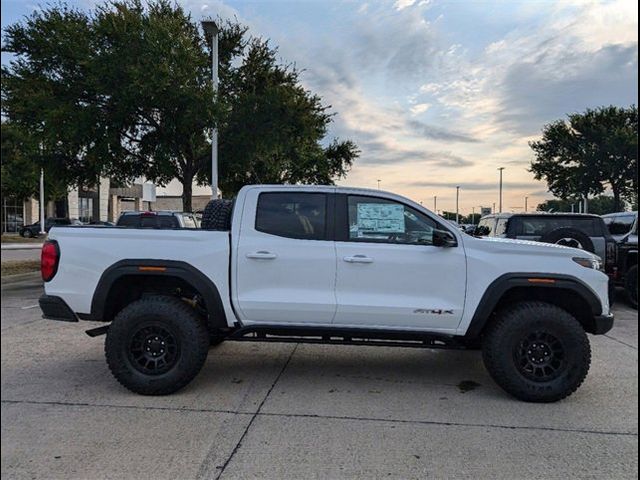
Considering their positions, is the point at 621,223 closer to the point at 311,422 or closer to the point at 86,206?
the point at 311,422

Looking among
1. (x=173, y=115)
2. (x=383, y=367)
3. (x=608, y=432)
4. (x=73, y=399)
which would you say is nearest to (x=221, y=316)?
(x=73, y=399)

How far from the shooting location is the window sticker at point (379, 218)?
4723 millimetres

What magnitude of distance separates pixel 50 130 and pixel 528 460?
45.5 feet

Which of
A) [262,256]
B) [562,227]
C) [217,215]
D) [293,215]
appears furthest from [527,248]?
[562,227]

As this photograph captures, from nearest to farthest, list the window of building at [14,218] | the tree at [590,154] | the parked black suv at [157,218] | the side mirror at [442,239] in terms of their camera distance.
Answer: the side mirror at [442,239] → the parked black suv at [157,218] → the tree at [590,154] → the window of building at [14,218]

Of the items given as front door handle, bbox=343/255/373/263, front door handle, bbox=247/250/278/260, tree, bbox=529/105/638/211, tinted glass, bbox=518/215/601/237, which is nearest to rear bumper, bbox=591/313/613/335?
front door handle, bbox=343/255/373/263

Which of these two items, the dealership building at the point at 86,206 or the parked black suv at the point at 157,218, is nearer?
the parked black suv at the point at 157,218

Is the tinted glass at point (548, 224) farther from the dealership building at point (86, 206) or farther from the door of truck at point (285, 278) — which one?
the dealership building at point (86, 206)

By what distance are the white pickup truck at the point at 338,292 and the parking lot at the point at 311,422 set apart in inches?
14.7

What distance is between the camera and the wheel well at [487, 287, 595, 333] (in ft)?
15.3

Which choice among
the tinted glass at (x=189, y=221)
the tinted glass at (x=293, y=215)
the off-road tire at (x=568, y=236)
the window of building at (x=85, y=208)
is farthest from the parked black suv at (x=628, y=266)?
the window of building at (x=85, y=208)

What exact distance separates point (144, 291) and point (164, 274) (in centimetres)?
48

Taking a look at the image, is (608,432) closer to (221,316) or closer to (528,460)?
(528,460)

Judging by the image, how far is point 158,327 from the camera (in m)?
4.59
